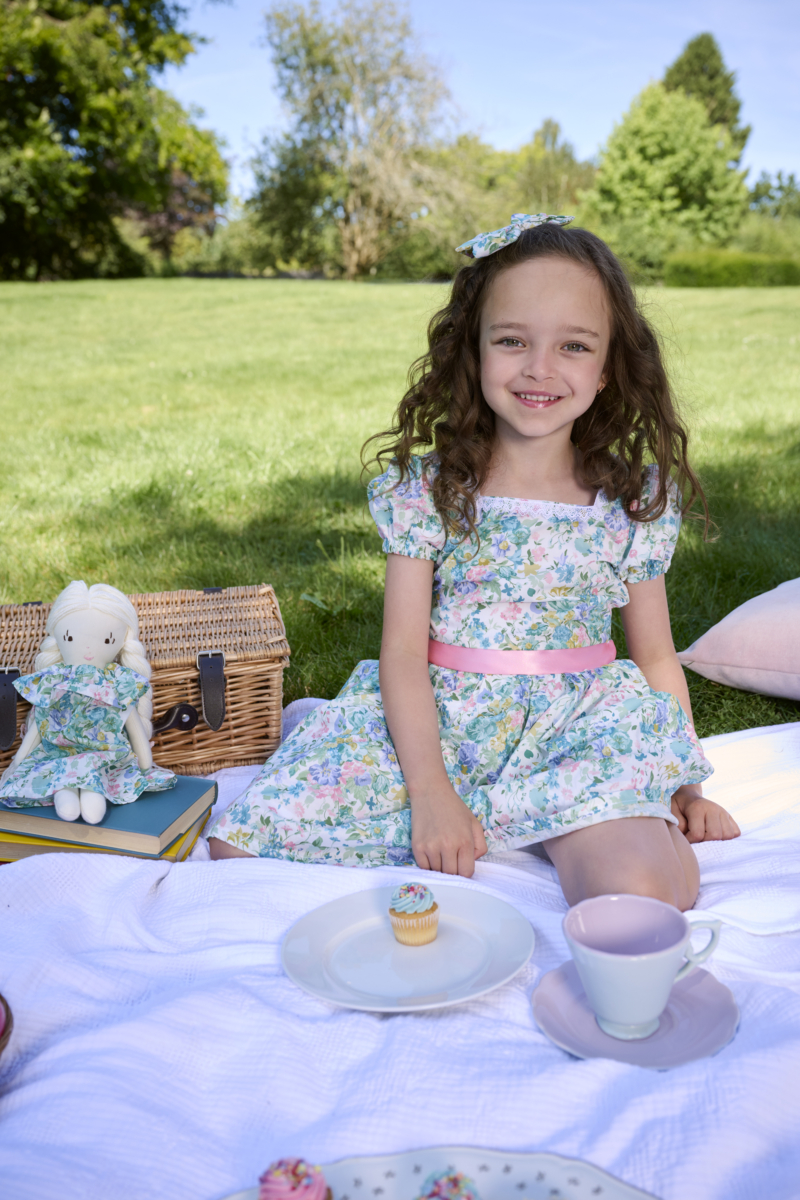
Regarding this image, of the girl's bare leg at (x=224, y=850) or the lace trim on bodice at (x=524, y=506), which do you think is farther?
the lace trim on bodice at (x=524, y=506)

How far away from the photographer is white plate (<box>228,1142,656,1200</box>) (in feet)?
3.39

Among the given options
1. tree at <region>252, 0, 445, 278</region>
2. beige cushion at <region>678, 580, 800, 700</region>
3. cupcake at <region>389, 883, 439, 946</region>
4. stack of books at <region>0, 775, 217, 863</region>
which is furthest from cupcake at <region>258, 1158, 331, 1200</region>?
tree at <region>252, 0, 445, 278</region>

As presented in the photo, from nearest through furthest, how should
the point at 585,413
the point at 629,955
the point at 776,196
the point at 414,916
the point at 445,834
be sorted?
the point at 629,955 → the point at 414,916 → the point at 445,834 → the point at 585,413 → the point at 776,196

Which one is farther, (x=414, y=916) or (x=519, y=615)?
(x=519, y=615)

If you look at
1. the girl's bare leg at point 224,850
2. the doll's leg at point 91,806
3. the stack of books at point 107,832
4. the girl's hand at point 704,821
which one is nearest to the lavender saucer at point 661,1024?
the girl's hand at point 704,821

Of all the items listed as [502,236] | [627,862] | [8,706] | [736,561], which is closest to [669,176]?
[736,561]

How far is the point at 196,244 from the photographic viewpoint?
30422 millimetres

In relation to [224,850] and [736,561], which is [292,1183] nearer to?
[224,850]

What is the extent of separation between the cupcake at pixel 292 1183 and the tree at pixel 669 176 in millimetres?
29662

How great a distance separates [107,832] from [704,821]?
1.22m

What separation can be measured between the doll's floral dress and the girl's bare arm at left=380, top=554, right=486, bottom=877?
5cm

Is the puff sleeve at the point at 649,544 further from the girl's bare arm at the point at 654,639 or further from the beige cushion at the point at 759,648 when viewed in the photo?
the beige cushion at the point at 759,648

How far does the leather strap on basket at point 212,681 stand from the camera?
7.15 ft

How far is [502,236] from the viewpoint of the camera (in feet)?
6.51
